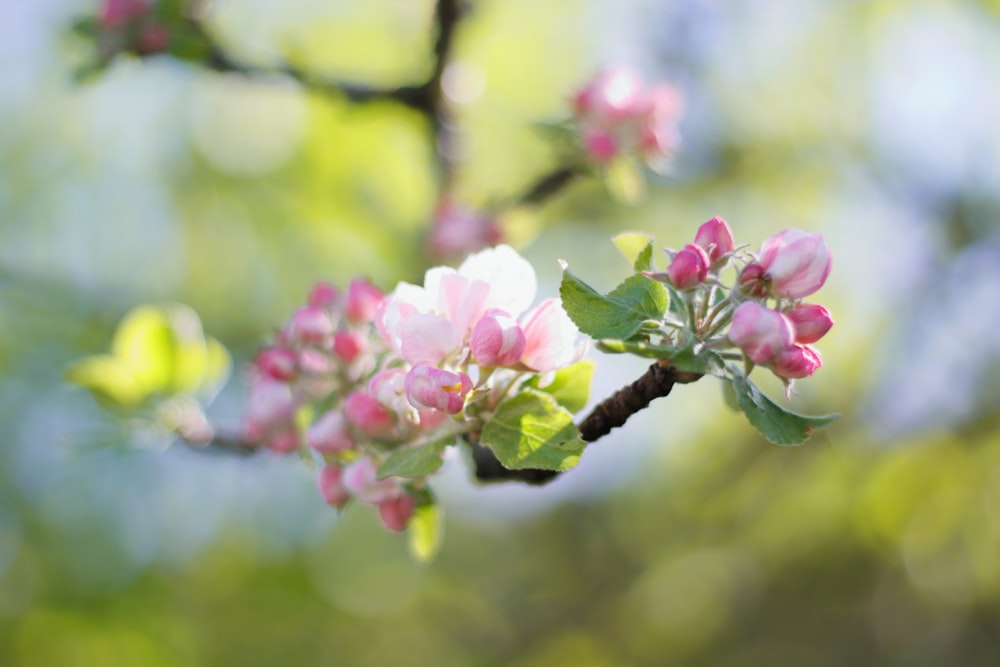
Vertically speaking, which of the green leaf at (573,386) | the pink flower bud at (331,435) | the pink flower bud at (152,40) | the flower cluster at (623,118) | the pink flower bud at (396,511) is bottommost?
the pink flower bud at (396,511)

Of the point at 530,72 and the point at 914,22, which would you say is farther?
the point at 530,72

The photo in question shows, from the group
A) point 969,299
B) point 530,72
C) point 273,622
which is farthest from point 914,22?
point 273,622

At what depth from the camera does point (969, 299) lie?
13.1 feet

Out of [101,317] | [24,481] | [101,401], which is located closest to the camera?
[101,401]

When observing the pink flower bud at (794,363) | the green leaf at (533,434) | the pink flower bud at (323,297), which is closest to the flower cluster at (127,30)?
the pink flower bud at (323,297)

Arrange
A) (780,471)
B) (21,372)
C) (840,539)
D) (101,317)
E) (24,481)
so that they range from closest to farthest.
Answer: (101,317) → (780,471) → (840,539) → (21,372) → (24,481)

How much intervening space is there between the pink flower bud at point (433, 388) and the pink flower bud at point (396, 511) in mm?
272

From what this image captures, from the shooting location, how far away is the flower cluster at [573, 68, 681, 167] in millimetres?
2023

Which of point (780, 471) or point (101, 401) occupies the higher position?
point (780, 471)

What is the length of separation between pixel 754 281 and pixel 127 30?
69.3 inches

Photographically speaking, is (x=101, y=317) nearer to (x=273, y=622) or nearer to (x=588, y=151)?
(x=588, y=151)

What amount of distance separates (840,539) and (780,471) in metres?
0.82

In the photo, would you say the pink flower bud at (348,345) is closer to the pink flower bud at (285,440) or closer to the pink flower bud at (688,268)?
the pink flower bud at (285,440)

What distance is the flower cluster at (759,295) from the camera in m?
0.81
